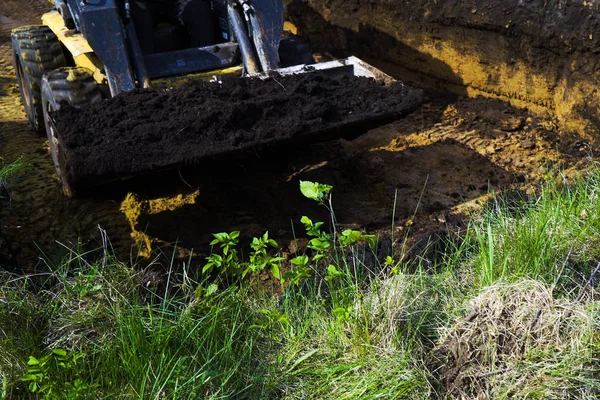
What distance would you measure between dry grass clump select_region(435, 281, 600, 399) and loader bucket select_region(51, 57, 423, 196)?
1571 mm

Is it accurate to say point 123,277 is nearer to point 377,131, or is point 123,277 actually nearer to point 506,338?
point 506,338

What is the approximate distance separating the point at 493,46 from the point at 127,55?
3.08 metres

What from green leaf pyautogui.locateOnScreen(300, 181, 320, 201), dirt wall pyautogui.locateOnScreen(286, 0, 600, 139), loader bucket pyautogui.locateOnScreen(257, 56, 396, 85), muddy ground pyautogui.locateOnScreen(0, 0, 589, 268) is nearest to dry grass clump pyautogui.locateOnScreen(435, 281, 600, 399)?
green leaf pyautogui.locateOnScreen(300, 181, 320, 201)

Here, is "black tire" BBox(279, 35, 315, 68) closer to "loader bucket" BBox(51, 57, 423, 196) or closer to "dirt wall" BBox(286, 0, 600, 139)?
"loader bucket" BBox(51, 57, 423, 196)

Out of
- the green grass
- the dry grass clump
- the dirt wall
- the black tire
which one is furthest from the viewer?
the black tire

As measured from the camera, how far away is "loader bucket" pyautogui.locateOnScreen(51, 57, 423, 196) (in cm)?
379

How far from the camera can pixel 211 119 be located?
4.11 metres

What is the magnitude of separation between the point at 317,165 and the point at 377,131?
845mm

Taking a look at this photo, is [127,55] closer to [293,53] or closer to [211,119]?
[211,119]

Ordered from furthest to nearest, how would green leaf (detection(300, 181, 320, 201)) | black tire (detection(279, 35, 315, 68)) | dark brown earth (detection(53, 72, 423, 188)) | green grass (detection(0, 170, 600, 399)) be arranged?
black tire (detection(279, 35, 315, 68)) < dark brown earth (detection(53, 72, 423, 188)) < green leaf (detection(300, 181, 320, 201)) < green grass (detection(0, 170, 600, 399))

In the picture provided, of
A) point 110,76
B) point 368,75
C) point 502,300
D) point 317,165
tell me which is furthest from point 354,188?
point 502,300

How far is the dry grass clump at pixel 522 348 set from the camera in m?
2.65

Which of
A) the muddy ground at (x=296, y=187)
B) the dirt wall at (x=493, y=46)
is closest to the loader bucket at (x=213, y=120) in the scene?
the muddy ground at (x=296, y=187)

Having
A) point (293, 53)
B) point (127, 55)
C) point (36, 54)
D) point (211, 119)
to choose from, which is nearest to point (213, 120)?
point (211, 119)
